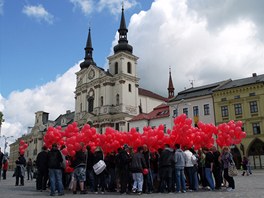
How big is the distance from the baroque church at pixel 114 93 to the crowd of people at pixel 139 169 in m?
41.7

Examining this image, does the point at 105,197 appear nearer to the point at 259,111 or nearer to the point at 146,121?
the point at 259,111

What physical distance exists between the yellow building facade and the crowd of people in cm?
2468

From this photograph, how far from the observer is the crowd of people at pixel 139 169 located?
11359 mm

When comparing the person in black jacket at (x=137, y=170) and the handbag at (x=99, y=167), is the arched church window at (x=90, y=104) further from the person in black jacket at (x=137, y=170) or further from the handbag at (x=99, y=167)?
the person in black jacket at (x=137, y=170)

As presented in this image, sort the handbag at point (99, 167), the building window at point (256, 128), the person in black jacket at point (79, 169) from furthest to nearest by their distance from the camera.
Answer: the building window at point (256, 128) → the handbag at point (99, 167) → the person in black jacket at point (79, 169)

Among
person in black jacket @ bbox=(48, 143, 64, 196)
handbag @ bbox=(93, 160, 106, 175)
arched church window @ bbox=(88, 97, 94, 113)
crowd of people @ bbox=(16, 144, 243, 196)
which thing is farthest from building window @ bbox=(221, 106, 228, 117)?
arched church window @ bbox=(88, 97, 94, 113)

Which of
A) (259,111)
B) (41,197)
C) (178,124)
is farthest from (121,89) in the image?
(41,197)

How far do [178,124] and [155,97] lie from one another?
5399 centimetres

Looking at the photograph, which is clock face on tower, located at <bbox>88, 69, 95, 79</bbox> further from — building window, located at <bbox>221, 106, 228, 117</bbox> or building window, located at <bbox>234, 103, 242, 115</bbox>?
building window, located at <bbox>234, 103, 242, 115</bbox>

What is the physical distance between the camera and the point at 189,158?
12.2 metres

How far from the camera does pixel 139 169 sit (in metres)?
11.3

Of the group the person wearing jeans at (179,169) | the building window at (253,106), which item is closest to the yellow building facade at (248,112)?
the building window at (253,106)

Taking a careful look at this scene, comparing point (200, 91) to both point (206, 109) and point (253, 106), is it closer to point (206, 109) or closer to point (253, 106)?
point (206, 109)

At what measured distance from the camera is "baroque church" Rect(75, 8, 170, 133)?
5678 centimetres
